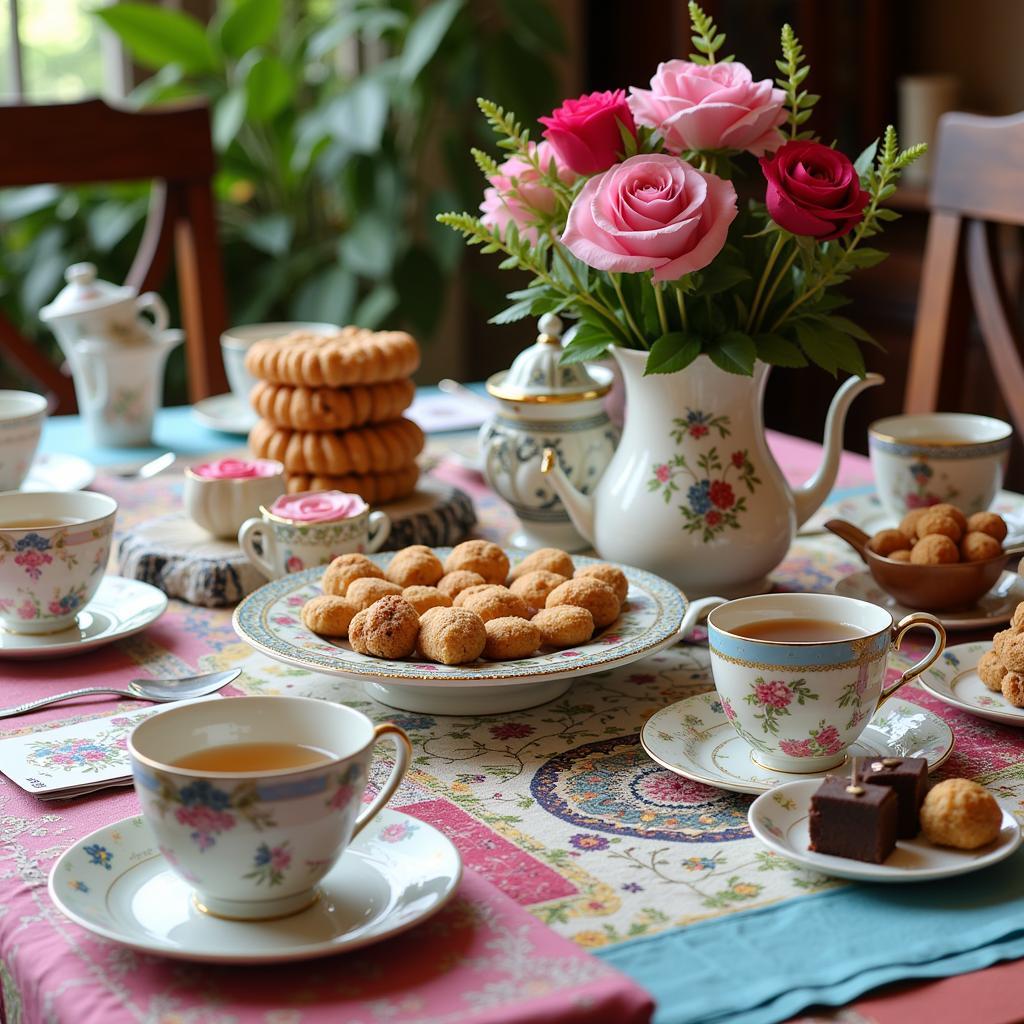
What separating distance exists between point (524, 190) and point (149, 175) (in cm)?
120

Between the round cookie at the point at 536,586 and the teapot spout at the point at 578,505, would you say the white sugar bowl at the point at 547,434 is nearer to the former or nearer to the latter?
the teapot spout at the point at 578,505

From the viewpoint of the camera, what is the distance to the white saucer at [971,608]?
1.12 m

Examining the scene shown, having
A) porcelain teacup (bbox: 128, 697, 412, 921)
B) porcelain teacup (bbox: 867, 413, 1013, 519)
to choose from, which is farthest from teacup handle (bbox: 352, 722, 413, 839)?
porcelain teacup (bbox: 867, 413, 1013, 519)

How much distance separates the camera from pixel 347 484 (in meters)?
1.39

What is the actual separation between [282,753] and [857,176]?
633 mm

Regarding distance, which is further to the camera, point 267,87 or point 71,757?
point 267,87

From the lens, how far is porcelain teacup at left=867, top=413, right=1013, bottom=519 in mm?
1331

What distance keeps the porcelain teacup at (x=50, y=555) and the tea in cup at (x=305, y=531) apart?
128 millimetres

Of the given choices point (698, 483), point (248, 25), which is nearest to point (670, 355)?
point (698, 483)

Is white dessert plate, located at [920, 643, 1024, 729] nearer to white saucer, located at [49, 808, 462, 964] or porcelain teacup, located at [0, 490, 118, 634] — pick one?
white saucer, located at [49, 808, 462, 964]

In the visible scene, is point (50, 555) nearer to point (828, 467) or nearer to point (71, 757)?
point (71, 757)

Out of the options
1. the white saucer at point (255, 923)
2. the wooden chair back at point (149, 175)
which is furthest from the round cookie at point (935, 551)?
the wooden chair back at point (149, 175)

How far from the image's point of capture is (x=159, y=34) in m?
3.29

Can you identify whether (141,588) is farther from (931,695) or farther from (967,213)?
(967,213)
